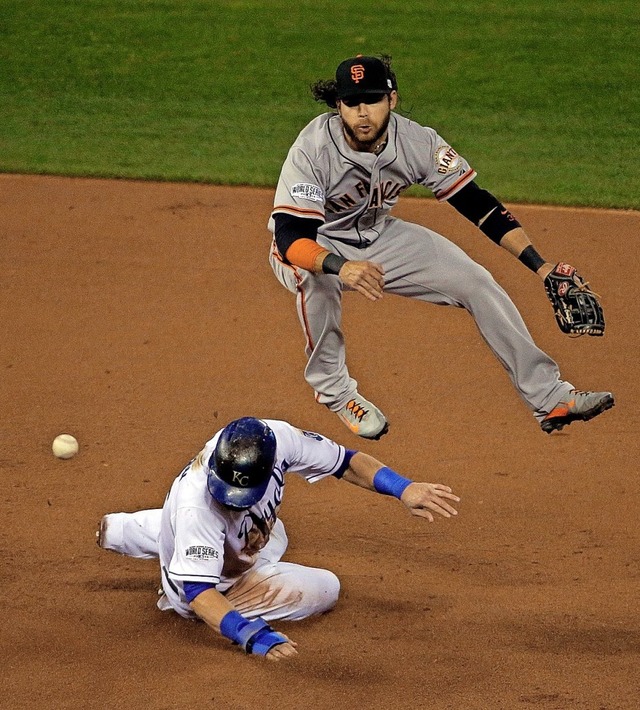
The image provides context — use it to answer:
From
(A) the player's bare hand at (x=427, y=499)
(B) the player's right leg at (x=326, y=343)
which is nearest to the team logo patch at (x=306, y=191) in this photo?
(B) the player's right leg at (x=326, y=343)

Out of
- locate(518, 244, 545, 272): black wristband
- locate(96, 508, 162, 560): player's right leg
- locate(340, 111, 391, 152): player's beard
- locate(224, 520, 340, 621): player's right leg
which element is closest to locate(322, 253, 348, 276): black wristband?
locate(340, 111, 391, 152): player's beard

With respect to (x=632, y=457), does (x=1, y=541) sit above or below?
below

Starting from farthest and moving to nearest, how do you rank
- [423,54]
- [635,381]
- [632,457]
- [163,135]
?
[423,54] → [163,135] → [635,381] → [632,457]

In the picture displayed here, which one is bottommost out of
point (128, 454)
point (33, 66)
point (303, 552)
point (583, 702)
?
point (583, 702)

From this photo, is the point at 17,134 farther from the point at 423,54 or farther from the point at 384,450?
the point at 384,450

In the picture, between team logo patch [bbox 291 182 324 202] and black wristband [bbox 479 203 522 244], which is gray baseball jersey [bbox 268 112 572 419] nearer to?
team logo patch [bbox 291 182 324 202]

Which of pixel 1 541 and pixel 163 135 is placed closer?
pixel 1 541

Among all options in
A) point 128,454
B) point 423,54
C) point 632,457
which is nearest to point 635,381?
point 632,457
